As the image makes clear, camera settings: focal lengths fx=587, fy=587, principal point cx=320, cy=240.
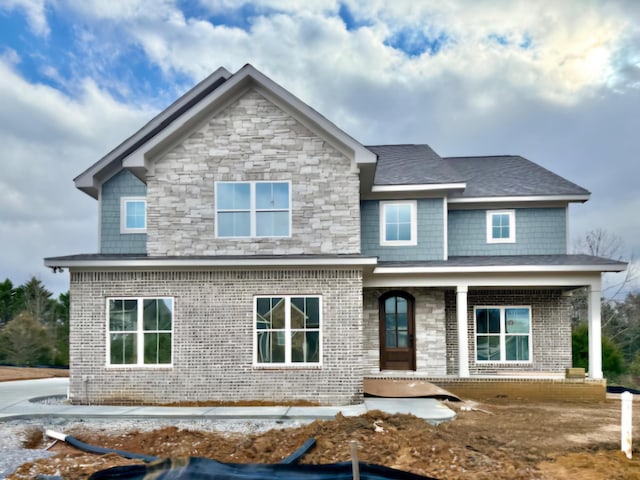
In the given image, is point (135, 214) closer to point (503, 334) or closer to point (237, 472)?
point (503, 334)

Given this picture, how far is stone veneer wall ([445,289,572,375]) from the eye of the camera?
17125 millimetres

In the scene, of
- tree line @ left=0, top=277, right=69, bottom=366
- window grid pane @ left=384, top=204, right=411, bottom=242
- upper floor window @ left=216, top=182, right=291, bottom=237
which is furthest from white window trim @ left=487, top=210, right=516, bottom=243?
tree line @ left=0, top=277, right=69, bottom=366

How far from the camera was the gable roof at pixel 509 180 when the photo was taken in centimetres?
1722

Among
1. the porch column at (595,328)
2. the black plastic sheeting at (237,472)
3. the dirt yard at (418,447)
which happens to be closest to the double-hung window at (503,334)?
the porch column at (595,328)

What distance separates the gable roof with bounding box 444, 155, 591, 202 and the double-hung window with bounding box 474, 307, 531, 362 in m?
3.42

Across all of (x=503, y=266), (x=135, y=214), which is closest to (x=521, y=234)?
(x=503, y=266)

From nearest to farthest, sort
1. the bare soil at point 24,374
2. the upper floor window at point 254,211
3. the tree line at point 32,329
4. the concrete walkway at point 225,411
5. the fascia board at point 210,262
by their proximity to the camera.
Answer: the concrete walkway at point 225,411, the fascia board at point 210,262, the upper floor window at point 254,211, the bare soil at point 24,374, the tree line at point 32,329

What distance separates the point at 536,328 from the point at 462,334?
2.97m

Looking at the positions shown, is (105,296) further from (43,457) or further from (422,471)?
(422,471)

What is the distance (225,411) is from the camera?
11.9m

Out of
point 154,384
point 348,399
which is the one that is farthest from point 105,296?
point 348,399

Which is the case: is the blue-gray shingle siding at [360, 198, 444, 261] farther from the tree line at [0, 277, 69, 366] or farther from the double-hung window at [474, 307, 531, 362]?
the tree line at [0, 277, 69, 366]

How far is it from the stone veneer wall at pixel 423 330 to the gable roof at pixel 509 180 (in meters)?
3.06

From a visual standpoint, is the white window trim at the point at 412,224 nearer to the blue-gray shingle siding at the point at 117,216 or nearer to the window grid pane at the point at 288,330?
the window grid pane at the point at 288,330
